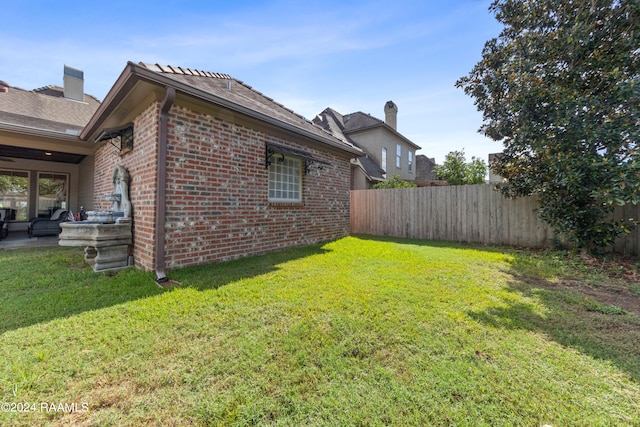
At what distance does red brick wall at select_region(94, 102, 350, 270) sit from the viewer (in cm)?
405

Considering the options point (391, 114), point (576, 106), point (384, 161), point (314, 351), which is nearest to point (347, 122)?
point (391, 114)

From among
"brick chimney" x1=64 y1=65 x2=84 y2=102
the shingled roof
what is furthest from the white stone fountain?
"brick chimney" x1=64 y1=65 x2=84 y2=102

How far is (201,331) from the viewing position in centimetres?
230

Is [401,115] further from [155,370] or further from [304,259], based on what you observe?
[155,370]

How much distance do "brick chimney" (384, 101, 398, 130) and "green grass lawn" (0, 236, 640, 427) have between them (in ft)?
51.9

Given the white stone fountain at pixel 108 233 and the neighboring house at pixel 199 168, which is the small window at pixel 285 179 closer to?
the neighboring house at pixel 199 168

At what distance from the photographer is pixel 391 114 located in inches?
700

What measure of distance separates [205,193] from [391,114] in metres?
16.5

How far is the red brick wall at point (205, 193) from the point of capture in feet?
13.3

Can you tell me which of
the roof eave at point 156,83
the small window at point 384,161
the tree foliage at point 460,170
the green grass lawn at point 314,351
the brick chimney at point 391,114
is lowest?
the green grass lawn at point 314,351

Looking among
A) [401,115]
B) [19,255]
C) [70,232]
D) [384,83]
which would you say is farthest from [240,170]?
[401,115]

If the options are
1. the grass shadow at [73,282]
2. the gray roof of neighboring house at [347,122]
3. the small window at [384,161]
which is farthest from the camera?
the small window at [384,161]

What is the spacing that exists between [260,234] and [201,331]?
3.19 meters

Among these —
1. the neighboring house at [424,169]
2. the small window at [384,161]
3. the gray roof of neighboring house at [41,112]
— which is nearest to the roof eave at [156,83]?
the gray roof of neighboring house at [41,112]
